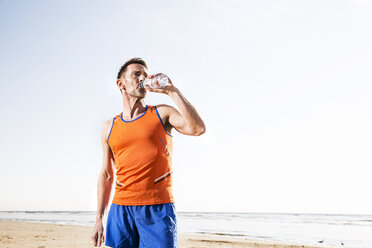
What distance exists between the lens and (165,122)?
7.49 ft

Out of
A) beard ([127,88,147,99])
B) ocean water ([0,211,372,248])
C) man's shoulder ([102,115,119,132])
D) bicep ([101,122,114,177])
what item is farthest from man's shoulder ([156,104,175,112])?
ocean water ([0,211,372,248])

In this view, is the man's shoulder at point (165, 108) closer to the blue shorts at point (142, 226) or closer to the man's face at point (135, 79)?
the man's face at point (135, 79)

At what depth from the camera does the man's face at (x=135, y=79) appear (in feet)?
8.07

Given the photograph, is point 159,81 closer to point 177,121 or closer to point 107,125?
point 177,121

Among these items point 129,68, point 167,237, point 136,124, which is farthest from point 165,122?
point 167,237

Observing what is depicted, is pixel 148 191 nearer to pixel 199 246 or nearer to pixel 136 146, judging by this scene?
pixel 136 146

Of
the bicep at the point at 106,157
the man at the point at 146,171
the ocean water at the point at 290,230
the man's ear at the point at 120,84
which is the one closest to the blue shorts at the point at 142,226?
the man at the point at 146,171

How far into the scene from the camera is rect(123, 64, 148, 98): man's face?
2461 millimetres

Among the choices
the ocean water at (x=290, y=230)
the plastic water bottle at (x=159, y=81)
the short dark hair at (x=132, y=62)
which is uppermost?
the short dark hair at (x=132, y=62)

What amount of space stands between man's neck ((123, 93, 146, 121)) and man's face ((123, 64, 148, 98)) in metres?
0.04

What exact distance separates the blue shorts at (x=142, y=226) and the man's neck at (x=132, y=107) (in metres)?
0.65

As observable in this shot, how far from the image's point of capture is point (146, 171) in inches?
86.4

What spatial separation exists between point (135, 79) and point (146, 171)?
0.72 meters

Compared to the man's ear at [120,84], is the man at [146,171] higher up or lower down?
lower down
